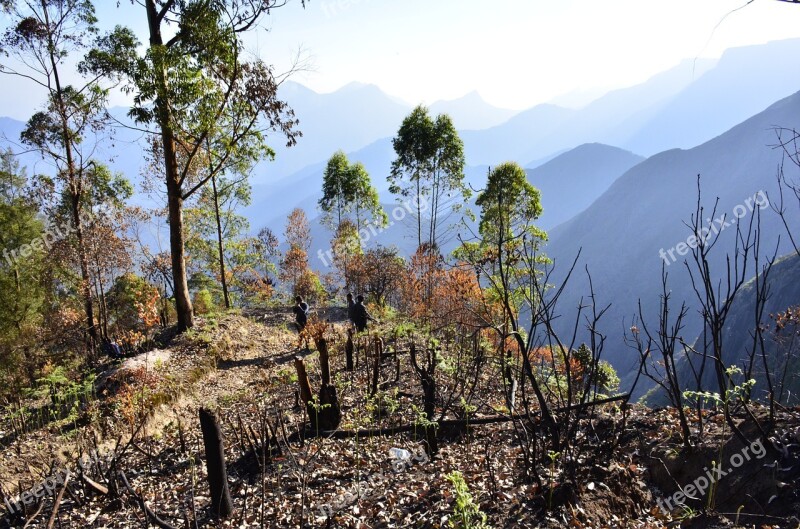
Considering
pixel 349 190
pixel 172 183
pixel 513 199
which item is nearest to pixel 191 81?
pixel 172 183

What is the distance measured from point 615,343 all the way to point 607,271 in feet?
162

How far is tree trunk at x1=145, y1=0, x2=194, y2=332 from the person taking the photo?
11328 millimetres

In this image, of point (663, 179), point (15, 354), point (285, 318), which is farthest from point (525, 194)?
point (663, 179)

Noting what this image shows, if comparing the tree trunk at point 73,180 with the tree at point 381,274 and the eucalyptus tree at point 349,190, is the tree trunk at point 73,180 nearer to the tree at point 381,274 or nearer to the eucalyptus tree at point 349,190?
the tree at point 381,274

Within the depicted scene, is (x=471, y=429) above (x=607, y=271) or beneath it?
above

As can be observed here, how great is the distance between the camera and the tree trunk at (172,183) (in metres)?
11.3

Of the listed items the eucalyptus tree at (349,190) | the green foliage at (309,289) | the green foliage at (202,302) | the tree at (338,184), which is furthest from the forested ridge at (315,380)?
the tree at (338,184)

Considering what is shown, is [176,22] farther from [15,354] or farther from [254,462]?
[15,354]

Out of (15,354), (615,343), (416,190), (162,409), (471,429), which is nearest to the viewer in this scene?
(471,429)

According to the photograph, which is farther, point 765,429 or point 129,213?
point 129,213

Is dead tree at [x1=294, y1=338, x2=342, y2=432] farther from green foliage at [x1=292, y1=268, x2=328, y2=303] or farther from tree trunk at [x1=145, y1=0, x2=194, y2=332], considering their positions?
green foliage at [x1=292, y1=268, x2=328, y2=303]

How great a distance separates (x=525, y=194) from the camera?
22.4 m

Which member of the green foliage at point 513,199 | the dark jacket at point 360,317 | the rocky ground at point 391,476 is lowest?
the rocky ground at point 391,476

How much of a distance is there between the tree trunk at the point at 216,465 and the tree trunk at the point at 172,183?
884 cm
